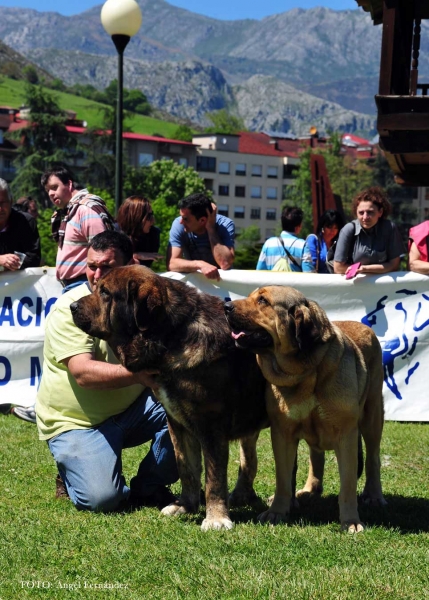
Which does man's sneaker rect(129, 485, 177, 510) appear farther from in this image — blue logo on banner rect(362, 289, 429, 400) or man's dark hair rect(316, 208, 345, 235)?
man's dark hair rect(316, 208, 345, 235)

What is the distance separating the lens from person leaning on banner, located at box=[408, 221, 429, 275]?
28.9 ft

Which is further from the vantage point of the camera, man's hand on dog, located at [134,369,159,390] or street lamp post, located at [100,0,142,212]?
street lamp post, located at [100,0,142,212]

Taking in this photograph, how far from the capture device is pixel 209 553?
4484 millimetres

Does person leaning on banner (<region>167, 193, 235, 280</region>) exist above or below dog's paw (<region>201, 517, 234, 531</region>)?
above

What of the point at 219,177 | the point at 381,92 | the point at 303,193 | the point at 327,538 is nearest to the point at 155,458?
the point at 327,538

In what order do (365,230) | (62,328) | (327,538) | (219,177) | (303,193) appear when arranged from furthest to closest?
(219,177) < (303,193) < (365,230) < (62,328) < (327,538)

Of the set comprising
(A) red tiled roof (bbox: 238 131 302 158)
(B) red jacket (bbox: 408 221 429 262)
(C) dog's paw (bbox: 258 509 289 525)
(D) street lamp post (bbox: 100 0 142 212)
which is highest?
(A) red tiled roof (bbox: 238 131 302 158)

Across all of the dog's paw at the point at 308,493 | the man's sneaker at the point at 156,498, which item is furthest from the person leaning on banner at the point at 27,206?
the dog's paw at the point at 308,493

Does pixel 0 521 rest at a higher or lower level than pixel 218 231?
lower

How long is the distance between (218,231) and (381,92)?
2.33 meters

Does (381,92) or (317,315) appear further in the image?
(381,92)

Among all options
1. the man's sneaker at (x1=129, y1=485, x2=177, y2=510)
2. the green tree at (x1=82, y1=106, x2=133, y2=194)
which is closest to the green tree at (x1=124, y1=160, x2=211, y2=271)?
the green tree at (x1=82, y1=106, x2=133, y2=194)

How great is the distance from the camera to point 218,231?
8789mm

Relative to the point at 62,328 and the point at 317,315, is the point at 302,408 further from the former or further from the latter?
the point at 62,328
